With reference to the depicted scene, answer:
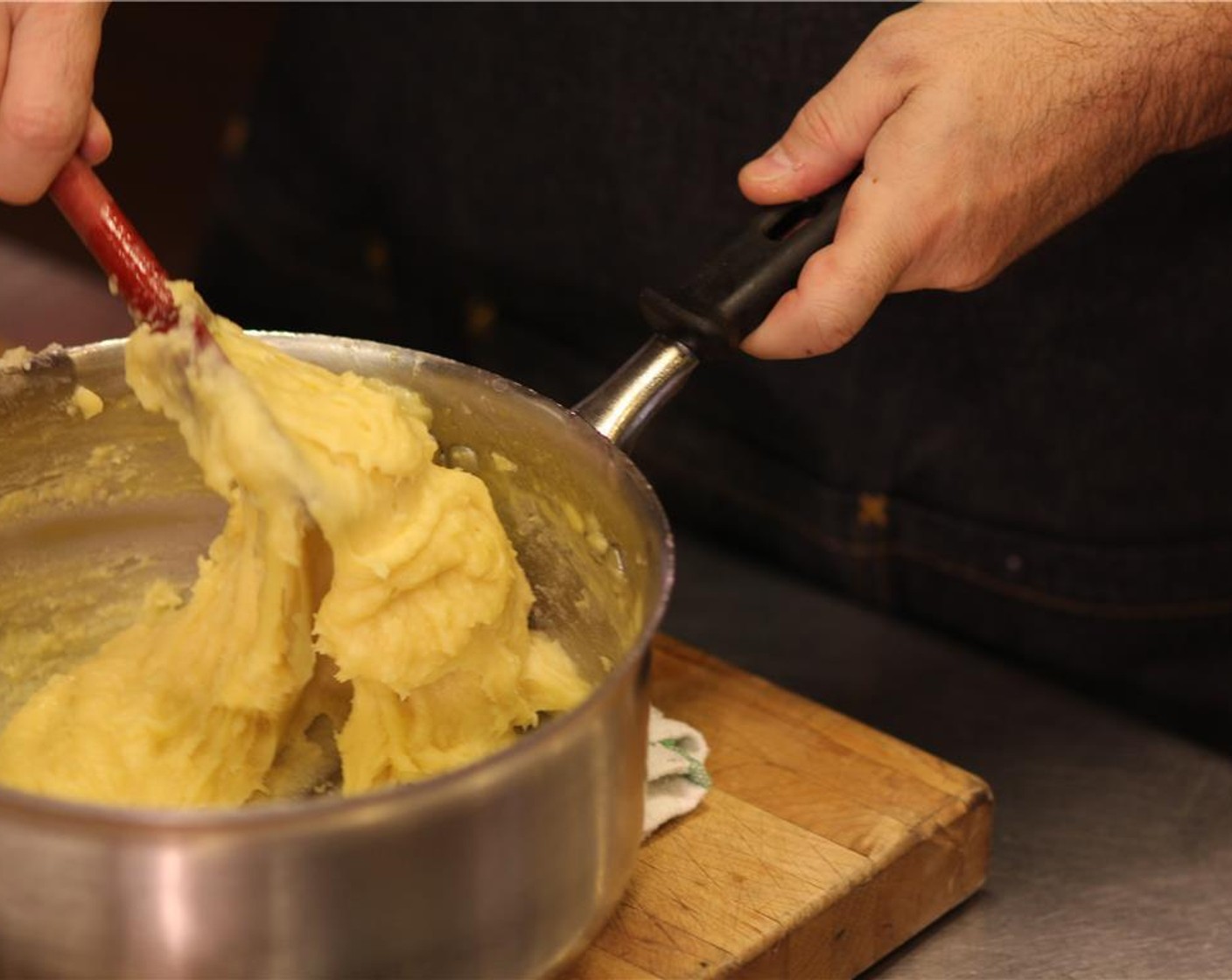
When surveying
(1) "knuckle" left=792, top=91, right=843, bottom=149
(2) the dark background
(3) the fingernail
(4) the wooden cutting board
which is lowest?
(2) the dark background

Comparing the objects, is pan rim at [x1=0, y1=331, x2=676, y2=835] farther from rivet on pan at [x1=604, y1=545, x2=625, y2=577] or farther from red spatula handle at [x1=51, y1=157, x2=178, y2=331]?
red spatula handle at [x1=51, y1=157, x2=178, y2=331]

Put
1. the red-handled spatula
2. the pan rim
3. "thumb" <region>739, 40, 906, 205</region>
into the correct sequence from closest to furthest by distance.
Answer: the pan rim → the red-handled spatula → "thumb" <region>739, 40, 906, 205</region>

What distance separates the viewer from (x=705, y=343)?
938 millimetres

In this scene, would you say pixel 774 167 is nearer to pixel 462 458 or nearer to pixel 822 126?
pixel 822 126

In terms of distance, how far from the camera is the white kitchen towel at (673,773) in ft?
3.15

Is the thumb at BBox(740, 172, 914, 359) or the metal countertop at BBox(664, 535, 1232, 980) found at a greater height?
the thumb at BBox(740, 172, 914, 359)

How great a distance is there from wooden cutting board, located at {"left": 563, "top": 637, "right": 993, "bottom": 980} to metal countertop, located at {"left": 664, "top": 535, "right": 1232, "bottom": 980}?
0.15 feet

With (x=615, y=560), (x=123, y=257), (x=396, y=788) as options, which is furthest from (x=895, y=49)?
(x=396, y=788)

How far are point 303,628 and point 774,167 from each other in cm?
38

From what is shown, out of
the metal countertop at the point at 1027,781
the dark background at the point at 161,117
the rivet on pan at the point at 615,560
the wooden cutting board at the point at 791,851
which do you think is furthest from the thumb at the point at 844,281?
the dark background at the point at 161,117

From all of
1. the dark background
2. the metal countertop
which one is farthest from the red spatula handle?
the dark background

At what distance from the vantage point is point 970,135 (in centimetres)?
98

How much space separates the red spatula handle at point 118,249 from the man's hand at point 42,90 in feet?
0.06

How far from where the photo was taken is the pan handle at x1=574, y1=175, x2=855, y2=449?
36.6 inches
